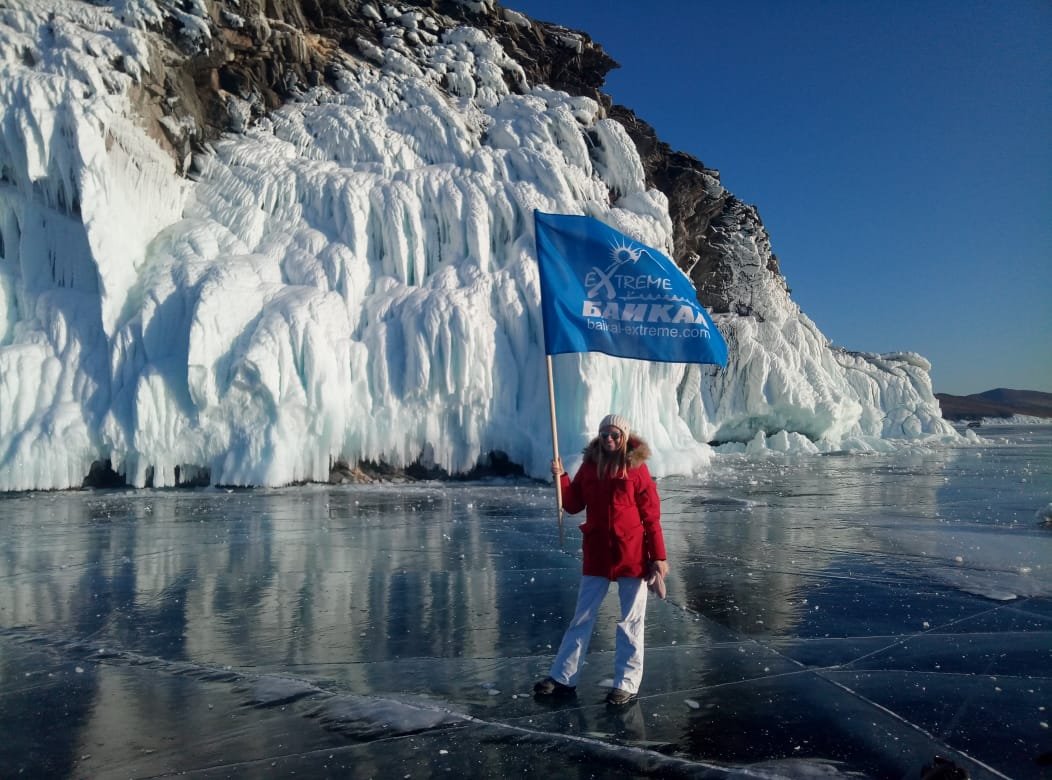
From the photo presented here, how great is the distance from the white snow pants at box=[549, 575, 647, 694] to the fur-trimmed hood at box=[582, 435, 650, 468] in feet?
2.05

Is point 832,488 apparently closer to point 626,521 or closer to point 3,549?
point 626,521

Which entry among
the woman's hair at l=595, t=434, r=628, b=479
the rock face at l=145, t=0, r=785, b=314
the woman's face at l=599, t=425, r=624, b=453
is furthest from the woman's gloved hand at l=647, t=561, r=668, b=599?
the rock face at l=145, t=0, r=785, b=314

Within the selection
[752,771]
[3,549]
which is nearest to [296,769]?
[752,771]

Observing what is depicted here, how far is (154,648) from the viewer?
4.80 m

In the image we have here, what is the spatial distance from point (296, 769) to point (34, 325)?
17.1 m

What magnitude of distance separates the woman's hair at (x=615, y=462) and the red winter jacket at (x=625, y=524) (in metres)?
0.02

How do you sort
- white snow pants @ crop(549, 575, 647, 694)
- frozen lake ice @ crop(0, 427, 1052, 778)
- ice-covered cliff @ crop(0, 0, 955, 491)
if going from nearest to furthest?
1. frozen lake ice @ crop(0, 427, 1052, 778)
2. white snow pants @ crop(549, 575, 647, 694)
3. ice-covered cliff @ crop(0, 0, 955, 491)

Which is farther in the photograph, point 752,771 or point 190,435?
point 190,435

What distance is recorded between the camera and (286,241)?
61.6ft

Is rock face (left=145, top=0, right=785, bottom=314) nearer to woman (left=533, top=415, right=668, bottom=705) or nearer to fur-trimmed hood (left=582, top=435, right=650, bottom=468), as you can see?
fur-trimmed hood (left=582, top=435, right=650, bottom=468)

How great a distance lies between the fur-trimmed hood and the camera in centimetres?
399

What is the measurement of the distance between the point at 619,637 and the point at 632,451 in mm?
973

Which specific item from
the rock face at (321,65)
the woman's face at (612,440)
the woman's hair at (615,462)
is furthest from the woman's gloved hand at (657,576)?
the rock face at (321,65)

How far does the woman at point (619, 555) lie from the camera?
3.89 metres
